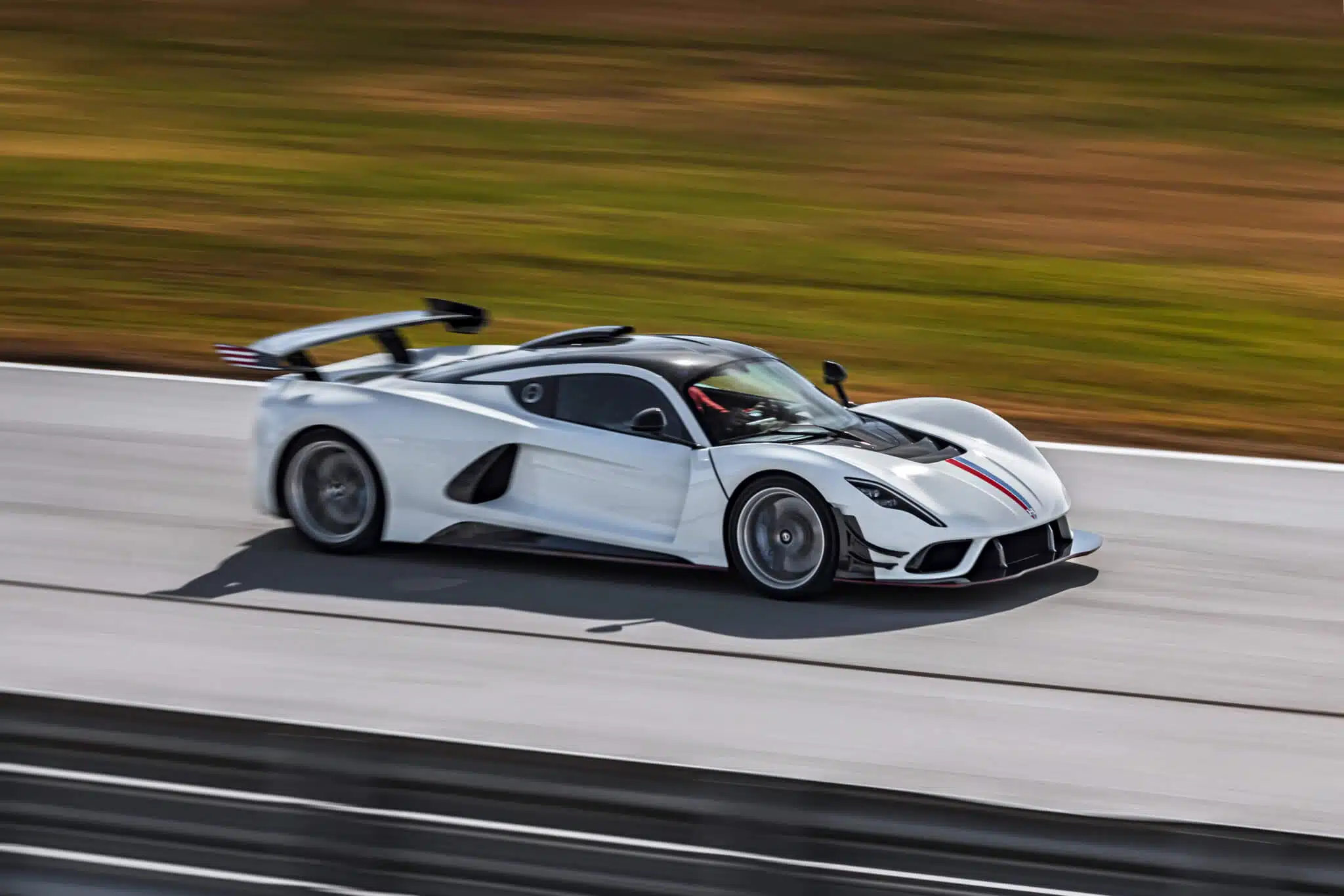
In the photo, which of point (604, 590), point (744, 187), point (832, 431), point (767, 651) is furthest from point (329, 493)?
point (744, 187)

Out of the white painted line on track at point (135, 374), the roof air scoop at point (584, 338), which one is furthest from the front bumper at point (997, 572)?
the white painted line on track at point (135, 374)

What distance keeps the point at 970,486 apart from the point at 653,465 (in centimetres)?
132

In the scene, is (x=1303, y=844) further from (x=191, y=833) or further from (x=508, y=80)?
(x=508, y=80)

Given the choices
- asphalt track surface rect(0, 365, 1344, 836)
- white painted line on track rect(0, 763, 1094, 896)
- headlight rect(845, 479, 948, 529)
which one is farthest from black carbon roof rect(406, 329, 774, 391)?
white painted line on track rect(0, 763, 1094, 896)

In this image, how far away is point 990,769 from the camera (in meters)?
5.80

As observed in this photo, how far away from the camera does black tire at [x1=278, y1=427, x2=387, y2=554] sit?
323 inches

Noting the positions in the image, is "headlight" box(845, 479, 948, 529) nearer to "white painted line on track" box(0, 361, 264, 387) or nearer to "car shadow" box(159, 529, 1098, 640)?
"car shadow" box(159, 529, 1098, 640)

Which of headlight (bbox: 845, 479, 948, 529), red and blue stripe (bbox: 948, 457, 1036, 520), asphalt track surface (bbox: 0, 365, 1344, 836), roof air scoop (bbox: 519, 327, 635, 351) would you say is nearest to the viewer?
asphalt track surface (bbox: 0, 365, 1344, 836)

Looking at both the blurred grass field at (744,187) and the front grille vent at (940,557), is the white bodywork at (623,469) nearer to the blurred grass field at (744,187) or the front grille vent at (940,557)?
the front grille vent at (940,557)

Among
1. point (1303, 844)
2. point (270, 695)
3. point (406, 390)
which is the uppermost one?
point (406, 390)

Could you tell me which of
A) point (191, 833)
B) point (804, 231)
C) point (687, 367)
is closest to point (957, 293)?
point (804, 231)

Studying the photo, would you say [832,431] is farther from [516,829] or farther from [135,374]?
[135,374]

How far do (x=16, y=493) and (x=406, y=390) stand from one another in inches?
99.6

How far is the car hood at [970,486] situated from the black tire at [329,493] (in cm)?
211
